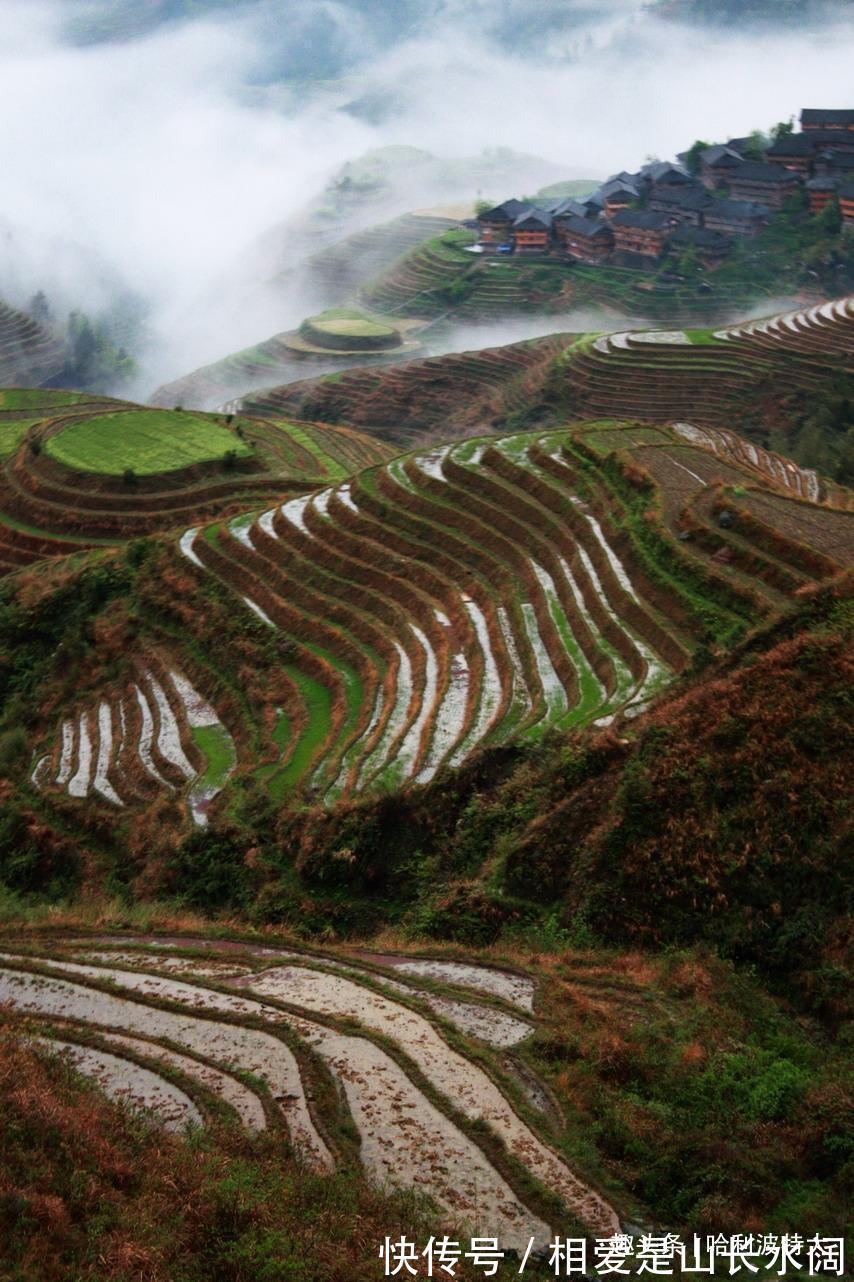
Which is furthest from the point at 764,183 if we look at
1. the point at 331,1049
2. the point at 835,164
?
the point at 331,1049

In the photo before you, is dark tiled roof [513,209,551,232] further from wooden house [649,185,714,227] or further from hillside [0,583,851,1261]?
hillside [0,583,851,1261]

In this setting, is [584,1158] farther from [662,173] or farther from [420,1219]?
[662,173]

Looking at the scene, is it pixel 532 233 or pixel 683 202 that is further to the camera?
pixel 532 233

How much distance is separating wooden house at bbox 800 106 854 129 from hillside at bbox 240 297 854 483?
23.6 meters

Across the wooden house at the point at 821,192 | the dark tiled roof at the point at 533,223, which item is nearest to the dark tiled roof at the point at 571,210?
the dark tiled roof at the point at 533,223

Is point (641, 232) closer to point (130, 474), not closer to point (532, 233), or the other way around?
point (532, 233)

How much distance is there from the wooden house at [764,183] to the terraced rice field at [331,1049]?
67408mm

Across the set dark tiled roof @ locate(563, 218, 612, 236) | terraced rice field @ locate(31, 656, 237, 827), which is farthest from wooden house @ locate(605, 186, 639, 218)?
terraced rice field @ locate(31, 656, 237, 827)

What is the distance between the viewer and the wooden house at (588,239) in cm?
6831

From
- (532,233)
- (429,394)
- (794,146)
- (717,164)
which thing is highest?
(794,146)

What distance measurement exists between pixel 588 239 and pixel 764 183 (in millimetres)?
11574

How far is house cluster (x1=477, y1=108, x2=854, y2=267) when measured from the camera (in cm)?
6612

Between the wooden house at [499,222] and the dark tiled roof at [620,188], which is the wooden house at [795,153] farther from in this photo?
the wooden house at [499,222]

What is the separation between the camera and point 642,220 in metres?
66.6
